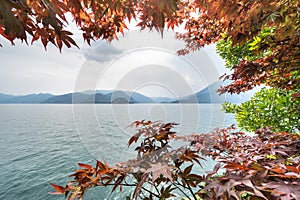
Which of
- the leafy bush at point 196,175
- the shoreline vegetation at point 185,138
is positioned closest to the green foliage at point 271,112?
the shoreline vegetation at point 185,138

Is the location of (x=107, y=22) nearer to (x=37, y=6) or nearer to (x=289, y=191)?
(x=37, y=6)

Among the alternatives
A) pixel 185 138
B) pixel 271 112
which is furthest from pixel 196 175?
pixel 271 112

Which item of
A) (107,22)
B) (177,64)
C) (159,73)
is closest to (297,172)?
(107,22)

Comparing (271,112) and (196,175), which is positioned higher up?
(271,112)

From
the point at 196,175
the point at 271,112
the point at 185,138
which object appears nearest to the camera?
the point at 196,175

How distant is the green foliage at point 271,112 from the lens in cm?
397

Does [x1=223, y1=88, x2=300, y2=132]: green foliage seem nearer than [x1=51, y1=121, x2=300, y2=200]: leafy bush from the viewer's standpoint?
No

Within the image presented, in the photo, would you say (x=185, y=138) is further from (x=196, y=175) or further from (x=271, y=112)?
(x=271, y=112)

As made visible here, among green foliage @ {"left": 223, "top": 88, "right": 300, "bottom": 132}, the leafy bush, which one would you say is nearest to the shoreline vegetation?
the leafy bush

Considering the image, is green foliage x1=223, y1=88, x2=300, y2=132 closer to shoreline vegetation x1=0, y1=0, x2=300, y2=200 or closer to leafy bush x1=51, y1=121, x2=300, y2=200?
shoreline vegetation x1=0, y1=0, x2=300, y2=200

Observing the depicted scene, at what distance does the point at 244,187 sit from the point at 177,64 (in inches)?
135

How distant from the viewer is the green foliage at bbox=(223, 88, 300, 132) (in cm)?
397

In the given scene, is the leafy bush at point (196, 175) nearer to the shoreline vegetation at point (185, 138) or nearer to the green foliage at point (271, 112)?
the shoreline vegetation at point (185, 138)

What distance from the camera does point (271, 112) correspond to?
433 cm
